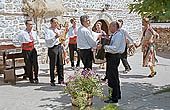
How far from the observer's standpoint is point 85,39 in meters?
6.05

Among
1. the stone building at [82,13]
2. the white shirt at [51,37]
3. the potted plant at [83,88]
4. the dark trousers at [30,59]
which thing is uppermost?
the stone building at [82,13]

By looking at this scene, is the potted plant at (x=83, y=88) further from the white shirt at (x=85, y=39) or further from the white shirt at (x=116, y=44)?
the white shirt at (x=85, y=39)

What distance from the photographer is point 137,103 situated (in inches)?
201

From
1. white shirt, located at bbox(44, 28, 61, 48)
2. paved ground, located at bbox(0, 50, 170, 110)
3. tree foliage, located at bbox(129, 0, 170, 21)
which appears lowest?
paved ground, located at bbox(0, 50, 170, 110)

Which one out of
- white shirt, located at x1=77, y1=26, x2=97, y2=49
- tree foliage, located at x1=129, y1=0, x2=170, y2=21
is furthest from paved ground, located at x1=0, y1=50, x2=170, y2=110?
tree foliage, located at x1=129, y1=0, x2=170, y2=21

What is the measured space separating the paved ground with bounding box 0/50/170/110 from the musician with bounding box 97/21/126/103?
0.96 feet

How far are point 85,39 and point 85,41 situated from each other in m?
0.05

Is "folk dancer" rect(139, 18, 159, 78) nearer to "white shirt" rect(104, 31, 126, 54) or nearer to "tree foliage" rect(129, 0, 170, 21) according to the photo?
"tree foliage" rect(129, 0, 170, 21)

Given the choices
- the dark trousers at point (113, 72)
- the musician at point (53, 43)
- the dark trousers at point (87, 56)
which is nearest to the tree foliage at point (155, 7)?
the dark trousers at point (113, 72)

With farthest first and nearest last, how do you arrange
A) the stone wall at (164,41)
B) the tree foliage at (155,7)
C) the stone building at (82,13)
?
the stone wall at (164,41), the stone building at (82,13), the tree foliage at (155,7)

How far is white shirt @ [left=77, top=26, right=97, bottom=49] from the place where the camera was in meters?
5.95

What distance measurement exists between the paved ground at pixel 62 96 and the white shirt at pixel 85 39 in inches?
45.9

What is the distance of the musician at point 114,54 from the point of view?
4.88 meters

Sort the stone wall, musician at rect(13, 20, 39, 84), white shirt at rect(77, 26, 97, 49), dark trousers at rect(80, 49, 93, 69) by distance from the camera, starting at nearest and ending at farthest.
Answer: white shirt at rect(77, 26, 97, 49), dark trousers at rect(80, 49, 93, 69), musician at rect(13, 20, 39, 84), the stone wall
